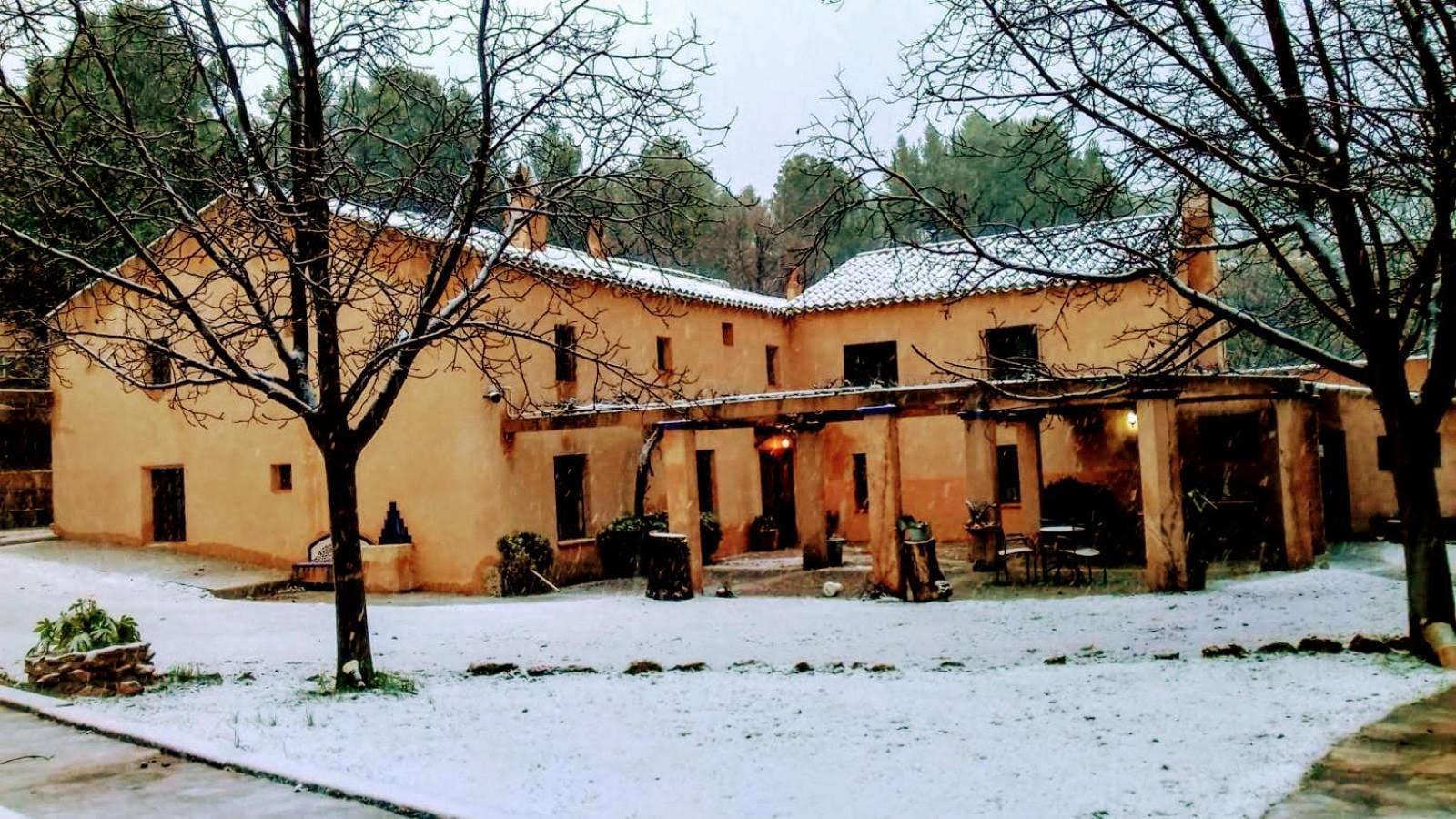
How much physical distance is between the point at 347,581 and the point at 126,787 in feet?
9.24

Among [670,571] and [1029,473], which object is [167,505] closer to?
[670,571]

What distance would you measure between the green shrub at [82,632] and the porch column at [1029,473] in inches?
583

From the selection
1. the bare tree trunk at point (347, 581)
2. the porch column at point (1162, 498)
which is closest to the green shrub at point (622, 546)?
the porch column at point (1162, 498)

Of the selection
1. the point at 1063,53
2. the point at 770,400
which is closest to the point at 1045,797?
the point at 1063,53

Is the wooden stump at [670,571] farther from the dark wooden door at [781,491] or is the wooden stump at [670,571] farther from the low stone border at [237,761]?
the low stone border at [237,761]

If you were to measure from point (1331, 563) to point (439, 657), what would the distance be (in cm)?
1281

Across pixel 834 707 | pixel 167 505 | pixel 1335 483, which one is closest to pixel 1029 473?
pixel 1335 483

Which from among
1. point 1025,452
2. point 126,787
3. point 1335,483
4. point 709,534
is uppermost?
point 1025,452

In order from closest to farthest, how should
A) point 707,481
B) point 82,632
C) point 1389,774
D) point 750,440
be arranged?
point 1389,774, point 82,632, point 707,481, point 750,440

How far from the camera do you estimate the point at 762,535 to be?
2358cm

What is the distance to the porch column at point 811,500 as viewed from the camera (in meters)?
19.5

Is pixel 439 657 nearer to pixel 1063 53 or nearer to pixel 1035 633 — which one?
pixel 1035 633

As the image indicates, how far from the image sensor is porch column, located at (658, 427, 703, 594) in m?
16.8

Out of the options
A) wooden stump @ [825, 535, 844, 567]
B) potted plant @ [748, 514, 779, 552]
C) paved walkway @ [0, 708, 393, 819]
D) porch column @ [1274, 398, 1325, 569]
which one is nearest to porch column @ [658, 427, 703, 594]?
wooden stump @ [825, 535, 844, 567]
